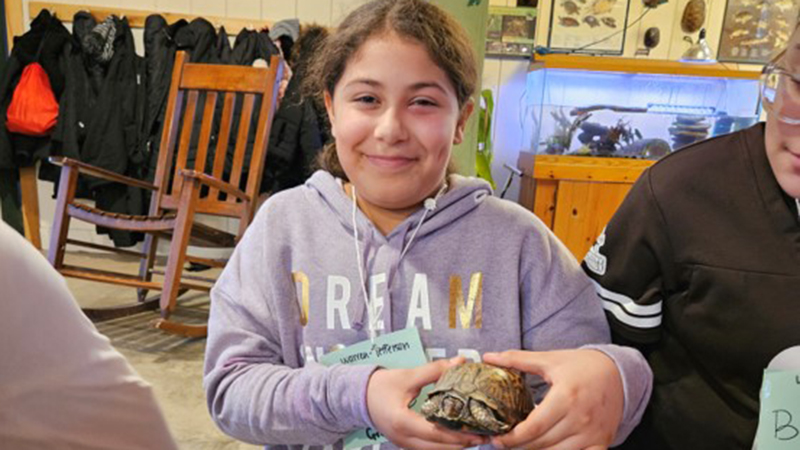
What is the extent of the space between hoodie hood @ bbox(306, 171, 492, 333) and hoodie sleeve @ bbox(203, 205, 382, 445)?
98mm

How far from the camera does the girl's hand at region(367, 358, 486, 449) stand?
580mm

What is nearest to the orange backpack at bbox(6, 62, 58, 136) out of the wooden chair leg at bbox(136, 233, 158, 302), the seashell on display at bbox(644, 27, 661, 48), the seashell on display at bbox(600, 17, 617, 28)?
the wooden chair leg at bbox(136, 233, 158, 302)

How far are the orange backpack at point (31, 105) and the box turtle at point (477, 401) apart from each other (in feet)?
9.83

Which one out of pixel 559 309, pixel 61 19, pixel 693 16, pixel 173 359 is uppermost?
pixel 693 16

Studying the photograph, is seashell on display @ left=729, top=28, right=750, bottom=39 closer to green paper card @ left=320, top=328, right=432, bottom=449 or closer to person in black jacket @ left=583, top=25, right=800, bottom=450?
person in black jacket @ left=583, top=25, right=800, bottom=450

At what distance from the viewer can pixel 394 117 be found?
26.9 inches

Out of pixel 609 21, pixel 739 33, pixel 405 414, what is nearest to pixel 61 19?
pixel 609 21

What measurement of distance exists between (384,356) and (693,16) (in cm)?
309

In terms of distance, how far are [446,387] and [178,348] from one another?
173 centimetres

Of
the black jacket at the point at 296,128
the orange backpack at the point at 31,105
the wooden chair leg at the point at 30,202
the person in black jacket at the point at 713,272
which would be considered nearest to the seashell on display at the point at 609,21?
the black jacket at the point at 296,128

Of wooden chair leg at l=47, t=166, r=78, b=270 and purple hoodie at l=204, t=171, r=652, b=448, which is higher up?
purple hoodie at l=204, t=171, r=652, b=448

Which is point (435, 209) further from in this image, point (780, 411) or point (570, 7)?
point (570, 7)

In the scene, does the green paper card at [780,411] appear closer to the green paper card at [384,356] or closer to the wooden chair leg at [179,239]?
the green paper card at [384,356]

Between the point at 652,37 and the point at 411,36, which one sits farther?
the point at 652,37
